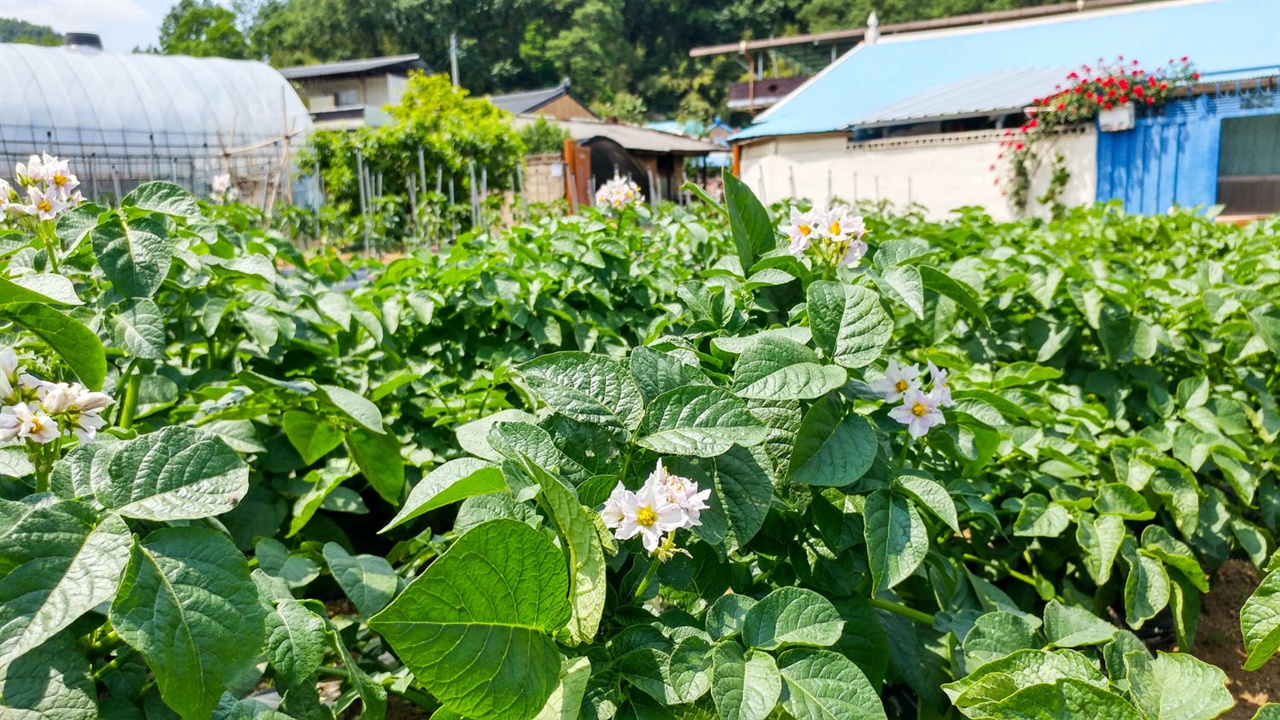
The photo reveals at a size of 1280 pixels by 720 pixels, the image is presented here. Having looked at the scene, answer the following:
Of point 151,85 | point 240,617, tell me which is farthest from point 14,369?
point 151,85

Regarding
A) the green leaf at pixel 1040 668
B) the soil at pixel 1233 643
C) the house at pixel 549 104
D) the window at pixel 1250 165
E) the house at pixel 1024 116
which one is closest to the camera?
the green leaf at pixel 1040 668

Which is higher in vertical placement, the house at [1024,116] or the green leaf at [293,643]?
the house at [1024,116]

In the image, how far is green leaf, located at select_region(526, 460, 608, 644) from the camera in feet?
2.70

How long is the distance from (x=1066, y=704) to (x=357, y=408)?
1.08 m

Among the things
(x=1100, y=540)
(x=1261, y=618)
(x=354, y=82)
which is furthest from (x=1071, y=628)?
(x=354, y=82)

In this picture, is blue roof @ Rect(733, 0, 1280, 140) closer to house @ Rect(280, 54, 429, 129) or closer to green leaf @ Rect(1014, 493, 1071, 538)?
green leaf @ Rect(1014, 493, 1071, 538)

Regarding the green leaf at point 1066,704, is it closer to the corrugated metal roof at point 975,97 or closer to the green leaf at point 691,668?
the green leaf at point 691,668

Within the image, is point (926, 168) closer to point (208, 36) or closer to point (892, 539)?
point (892, 539)

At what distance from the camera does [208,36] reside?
43531 mm

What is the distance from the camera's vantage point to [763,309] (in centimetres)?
139

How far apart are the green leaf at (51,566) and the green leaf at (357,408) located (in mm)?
534

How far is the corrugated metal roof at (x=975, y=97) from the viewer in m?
12.6

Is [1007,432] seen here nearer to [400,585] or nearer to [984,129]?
A: [400,585]

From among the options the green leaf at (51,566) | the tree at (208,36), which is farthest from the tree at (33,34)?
the green leaf at (51,566)
